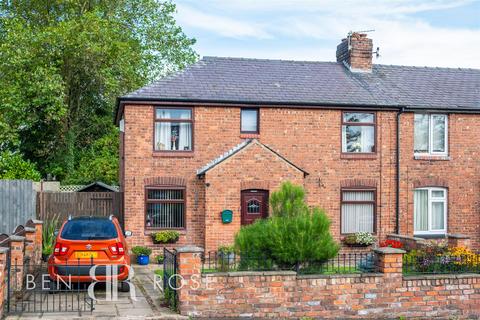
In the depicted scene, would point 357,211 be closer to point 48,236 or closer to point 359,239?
point 359,239

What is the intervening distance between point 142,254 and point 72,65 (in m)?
15.6

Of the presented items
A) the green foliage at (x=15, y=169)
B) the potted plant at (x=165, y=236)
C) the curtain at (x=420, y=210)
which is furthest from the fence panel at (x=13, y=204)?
the curtain at (x=420, y=210)

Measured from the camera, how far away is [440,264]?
1286 centimetres

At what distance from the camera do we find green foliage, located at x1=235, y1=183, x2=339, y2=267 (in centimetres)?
1206

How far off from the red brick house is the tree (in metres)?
10.1

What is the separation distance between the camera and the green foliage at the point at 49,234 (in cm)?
1972

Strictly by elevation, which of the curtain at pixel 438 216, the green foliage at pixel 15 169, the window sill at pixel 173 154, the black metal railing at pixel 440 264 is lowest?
the black metal railing at pixel 440 264

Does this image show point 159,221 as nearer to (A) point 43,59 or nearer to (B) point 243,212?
(B) point 243,212

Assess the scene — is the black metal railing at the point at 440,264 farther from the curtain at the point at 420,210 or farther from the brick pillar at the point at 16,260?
the curtain at the point at 420,210

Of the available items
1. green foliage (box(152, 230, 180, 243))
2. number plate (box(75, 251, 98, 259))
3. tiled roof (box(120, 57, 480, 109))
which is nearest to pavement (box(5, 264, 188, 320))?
number plate (box(75, 251, 98, 259))

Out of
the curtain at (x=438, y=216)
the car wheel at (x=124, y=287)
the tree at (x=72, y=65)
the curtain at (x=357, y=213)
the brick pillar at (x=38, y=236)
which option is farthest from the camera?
the tree at (x=72, y=65)

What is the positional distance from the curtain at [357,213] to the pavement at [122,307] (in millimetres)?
9196

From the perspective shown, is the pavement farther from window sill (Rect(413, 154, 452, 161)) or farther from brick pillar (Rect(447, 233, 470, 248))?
window sill (Rect(413, 154, 452, 161))

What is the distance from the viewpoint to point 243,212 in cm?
2058
